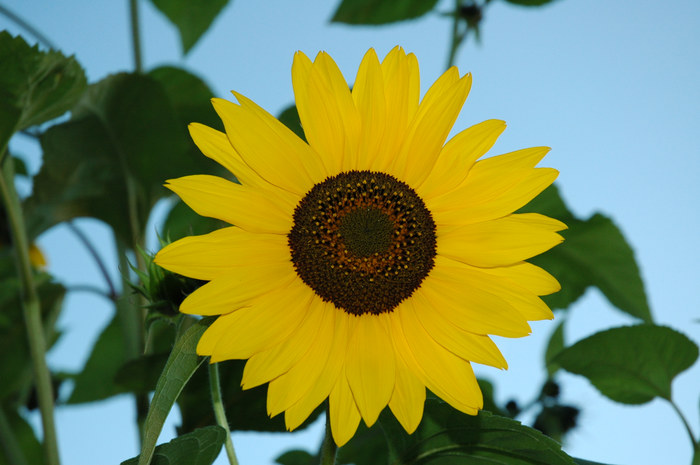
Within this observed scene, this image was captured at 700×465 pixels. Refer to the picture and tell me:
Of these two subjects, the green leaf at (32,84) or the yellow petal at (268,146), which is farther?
the green leaf at (32,84)

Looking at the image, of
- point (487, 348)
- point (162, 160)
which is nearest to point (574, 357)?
point (487, 348)

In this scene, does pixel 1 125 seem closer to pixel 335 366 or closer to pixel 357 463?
pixel 335 366

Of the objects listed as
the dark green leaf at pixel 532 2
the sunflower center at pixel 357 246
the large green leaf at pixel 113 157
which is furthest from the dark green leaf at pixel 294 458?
the dark green leaf at pixel 532 2

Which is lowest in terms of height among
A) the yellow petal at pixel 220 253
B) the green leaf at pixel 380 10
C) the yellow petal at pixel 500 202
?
the yellow petal at pixel 220 253

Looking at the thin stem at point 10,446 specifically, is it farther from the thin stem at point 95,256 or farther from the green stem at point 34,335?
the thin stem at point 95,256

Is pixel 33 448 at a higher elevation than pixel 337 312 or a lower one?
lower

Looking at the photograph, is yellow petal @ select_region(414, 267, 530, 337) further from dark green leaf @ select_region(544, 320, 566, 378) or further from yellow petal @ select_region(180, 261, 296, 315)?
dark green leaf @ select_region(544, 320, 566, 378)
